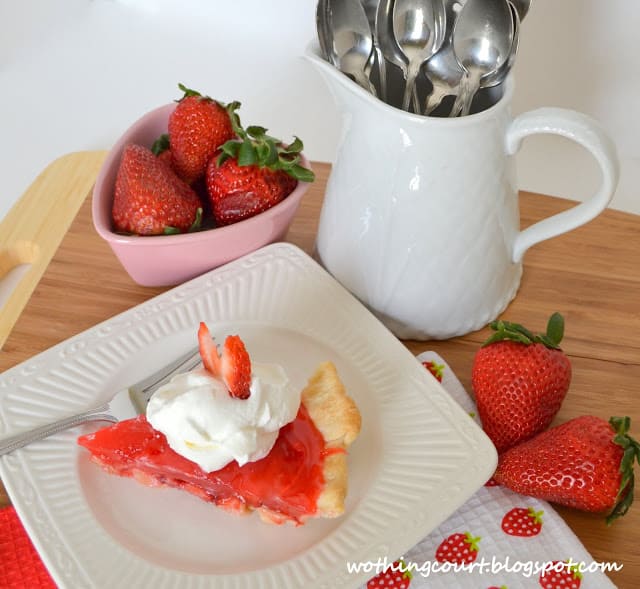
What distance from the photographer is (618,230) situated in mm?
1172

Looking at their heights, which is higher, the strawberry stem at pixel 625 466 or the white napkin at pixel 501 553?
the strawberry stem at pixel 625 466

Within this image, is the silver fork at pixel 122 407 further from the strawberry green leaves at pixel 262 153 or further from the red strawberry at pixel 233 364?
the strawberry green leaves at pixel 262 153

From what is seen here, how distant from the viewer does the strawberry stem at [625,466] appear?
0.78 m

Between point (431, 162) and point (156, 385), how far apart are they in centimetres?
38

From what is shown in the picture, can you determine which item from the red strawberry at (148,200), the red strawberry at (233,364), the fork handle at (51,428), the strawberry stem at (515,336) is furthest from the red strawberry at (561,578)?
the red strawberry at (148,200)

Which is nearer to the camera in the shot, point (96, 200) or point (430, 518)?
point (430, 518)

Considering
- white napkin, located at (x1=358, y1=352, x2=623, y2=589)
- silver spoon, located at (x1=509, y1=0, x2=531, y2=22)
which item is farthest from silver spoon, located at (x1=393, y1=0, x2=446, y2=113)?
white napkin, located at (x1=358, y1=352, x2=623, y2=589)

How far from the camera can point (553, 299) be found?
1.08 meters

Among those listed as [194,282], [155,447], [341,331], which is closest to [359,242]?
[341,331]

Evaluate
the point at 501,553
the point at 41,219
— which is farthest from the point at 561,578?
the point at 41,219

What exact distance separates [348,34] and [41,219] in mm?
575

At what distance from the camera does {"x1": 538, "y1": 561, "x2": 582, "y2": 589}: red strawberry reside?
2.53ft

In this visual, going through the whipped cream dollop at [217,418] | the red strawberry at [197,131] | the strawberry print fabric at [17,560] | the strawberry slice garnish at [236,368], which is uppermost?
the red strawberry at [197,131]

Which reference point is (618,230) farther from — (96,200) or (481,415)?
(96,200)
